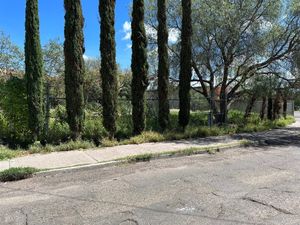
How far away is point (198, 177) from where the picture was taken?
7684mm

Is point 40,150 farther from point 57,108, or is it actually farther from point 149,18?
point 149,18

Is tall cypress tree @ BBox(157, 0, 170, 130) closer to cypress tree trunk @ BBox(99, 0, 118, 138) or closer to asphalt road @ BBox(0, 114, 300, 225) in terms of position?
cypress tree trunk @ BBox(99, 0, 118, 138)

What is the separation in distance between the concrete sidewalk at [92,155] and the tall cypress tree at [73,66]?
1.38 metres

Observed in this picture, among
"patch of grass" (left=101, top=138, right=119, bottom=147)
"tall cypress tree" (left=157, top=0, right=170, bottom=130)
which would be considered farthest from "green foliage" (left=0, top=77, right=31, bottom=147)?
"tall cypress tree" (left=157, top=0, right=170, bottom=130)

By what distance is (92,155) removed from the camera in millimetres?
9945

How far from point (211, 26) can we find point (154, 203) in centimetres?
1212

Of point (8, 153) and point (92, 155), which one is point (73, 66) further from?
point (8, 153)

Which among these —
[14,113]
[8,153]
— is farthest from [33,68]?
[8,153]

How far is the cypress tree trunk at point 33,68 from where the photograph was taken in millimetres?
10805

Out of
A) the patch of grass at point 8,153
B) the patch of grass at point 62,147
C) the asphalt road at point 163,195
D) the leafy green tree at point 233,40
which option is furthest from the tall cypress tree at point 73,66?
the leafy green tree at point 233,40

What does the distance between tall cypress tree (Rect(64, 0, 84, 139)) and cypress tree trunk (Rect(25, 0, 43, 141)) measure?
912 millimetres

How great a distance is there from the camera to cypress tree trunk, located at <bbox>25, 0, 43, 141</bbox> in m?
10.8

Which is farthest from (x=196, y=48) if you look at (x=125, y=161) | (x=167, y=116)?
(x=125, y=161)

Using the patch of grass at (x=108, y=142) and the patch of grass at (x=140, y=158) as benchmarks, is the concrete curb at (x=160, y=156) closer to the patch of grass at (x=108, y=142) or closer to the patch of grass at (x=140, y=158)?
the patch of grass at (x=140, y=158)
